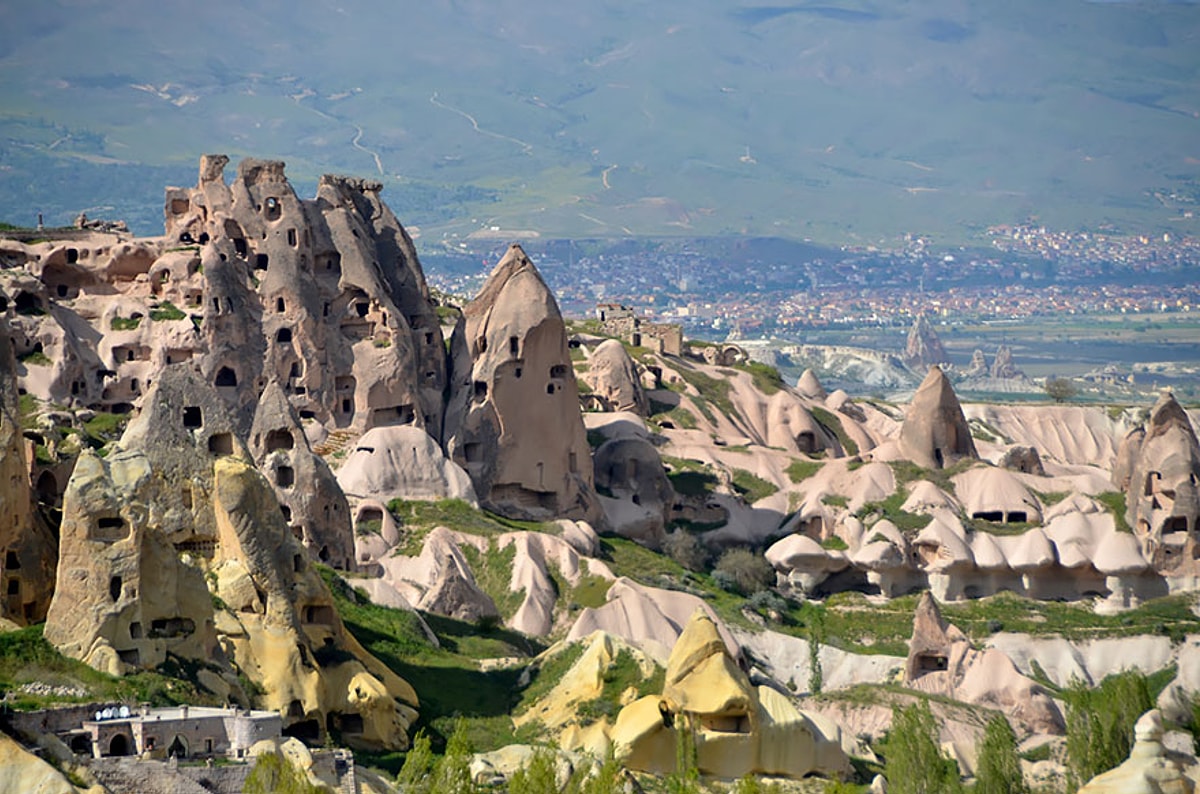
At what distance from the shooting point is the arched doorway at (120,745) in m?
34.1

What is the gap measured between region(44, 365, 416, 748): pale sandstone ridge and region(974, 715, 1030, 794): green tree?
11977 mm

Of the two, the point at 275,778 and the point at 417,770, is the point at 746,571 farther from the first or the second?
the point at 275,778

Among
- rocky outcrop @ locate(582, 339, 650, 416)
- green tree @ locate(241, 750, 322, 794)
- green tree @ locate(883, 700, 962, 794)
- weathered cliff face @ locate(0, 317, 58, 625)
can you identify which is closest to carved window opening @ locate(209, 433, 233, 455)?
weathered cliff face @ locate(0, 317, 58, 625)

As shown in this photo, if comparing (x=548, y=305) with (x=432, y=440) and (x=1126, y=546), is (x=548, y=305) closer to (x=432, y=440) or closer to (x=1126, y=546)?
(x=432, y=440)

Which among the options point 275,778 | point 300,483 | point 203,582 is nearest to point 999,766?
point 300,483

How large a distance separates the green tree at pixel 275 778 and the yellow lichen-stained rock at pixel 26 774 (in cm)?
316

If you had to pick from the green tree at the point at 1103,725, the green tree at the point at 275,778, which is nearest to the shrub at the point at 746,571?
the green tree at the point at 1103,725

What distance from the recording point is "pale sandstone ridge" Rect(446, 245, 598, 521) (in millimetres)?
77062

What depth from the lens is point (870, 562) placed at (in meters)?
80.9

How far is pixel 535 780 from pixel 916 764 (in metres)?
15.2

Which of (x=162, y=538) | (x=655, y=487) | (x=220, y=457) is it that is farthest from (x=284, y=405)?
(x=655, y=487)

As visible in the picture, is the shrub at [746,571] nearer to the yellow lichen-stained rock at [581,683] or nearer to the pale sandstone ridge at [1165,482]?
the pale sandstone ridge at [1165,482]

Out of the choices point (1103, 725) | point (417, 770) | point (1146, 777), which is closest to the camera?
point (1146, 777)

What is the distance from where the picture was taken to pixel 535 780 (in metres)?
36.5
